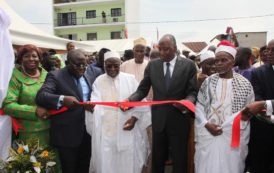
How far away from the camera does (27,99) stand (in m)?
4.07

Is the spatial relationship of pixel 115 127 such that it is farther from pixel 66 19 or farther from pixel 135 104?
pixel 66 19

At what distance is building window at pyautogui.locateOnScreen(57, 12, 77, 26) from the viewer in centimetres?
5109

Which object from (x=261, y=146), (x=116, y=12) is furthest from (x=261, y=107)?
(x=116, y=12)

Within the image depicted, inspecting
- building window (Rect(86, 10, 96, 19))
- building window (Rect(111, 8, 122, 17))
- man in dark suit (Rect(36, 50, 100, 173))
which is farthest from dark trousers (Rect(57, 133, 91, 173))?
building window (Rect(86, 10, 96, 19))

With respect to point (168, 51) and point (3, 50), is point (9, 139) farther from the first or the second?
point (168, 51)

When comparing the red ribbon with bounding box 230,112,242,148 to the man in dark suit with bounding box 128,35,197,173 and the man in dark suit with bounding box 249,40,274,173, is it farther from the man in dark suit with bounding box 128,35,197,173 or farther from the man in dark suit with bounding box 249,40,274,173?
the man in dark suit with bounding box 128,35,197,173

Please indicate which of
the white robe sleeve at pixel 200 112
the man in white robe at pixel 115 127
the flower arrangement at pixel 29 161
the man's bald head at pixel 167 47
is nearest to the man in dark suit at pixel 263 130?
the white robe sleeve at pixel 200 112

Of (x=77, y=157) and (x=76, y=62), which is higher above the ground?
(x=76, y=62)

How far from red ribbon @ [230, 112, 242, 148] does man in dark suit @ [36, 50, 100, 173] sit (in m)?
1.87

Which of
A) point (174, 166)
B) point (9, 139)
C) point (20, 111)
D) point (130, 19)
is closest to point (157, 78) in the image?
point (174, 166)

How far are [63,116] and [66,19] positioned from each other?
50.2 metres

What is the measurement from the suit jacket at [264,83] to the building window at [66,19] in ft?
161

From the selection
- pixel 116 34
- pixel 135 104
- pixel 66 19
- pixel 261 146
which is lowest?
pixel 261 146

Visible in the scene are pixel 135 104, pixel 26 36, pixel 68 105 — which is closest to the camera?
pixel 68 105
